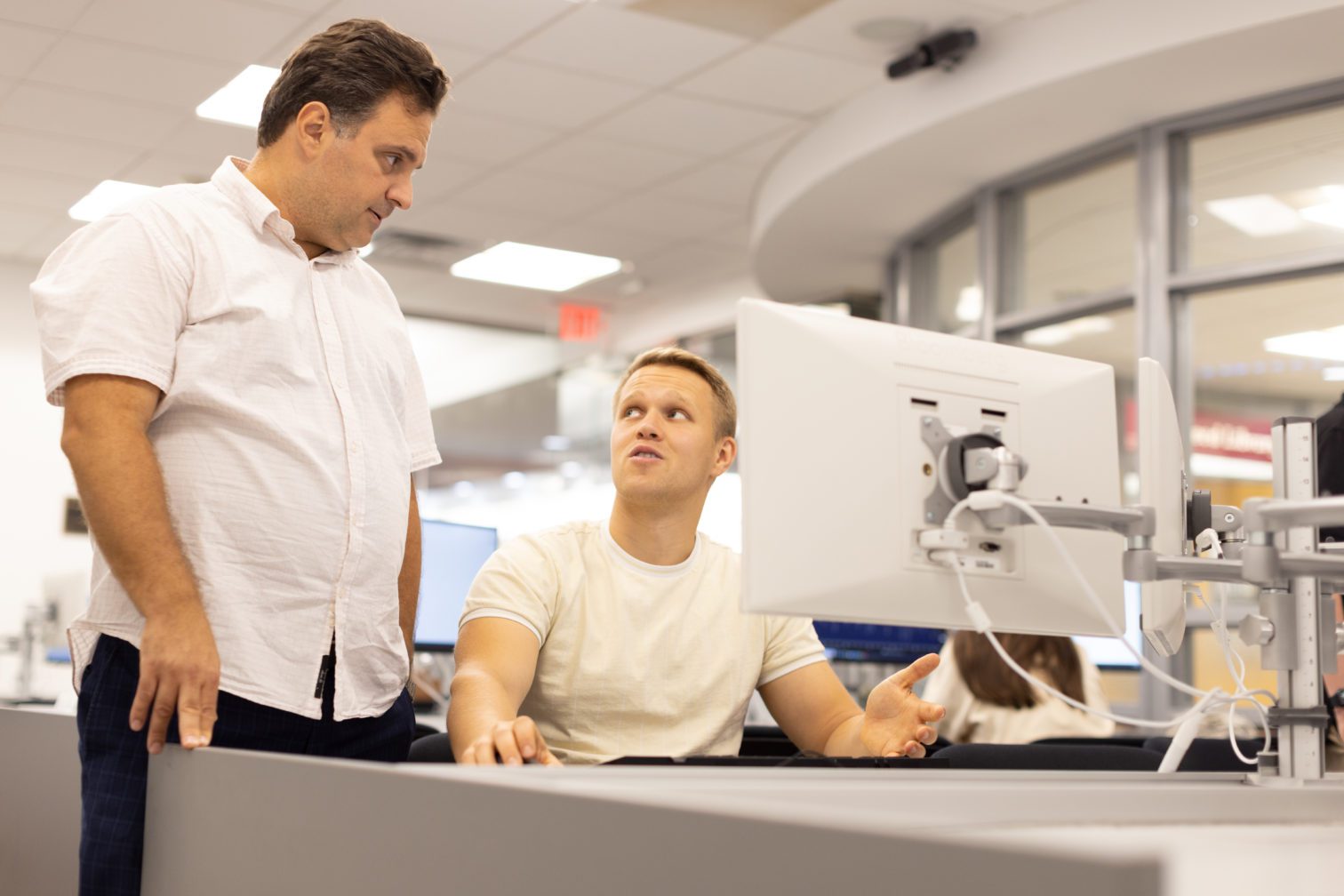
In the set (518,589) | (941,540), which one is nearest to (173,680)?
(518,589)

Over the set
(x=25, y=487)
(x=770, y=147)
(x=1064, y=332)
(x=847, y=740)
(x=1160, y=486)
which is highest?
(x=770, y=147)

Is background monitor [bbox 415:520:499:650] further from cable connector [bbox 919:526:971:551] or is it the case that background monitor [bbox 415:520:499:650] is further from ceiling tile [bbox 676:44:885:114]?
ceiling tile [bbox 676:44:885:114]

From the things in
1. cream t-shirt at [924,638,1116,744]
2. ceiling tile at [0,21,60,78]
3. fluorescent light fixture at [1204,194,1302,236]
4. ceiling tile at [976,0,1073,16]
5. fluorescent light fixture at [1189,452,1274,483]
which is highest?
ceiling tile at [976,0,1073,16]

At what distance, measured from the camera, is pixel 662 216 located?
654cm

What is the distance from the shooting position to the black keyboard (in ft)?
4.46

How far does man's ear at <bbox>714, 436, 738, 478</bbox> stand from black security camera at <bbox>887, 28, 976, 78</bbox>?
9.59 ft

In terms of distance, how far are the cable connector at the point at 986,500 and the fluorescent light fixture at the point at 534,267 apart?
5.92m

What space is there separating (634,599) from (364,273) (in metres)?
0.57

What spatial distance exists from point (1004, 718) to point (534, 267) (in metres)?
4.59

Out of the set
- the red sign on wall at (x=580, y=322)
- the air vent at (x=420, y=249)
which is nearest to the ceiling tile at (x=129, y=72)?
the air vent at (x=420, y=249)

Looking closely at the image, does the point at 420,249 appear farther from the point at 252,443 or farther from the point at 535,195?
the point at 252,443

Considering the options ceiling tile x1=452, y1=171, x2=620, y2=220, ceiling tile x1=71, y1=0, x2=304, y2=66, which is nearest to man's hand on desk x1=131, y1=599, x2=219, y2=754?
ceiling tile x1=71, y1=0, x2=304, y2=66

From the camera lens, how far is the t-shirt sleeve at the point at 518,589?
5.94ft

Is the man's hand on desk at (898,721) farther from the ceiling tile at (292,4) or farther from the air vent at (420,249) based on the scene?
the air vent at (420,249)
